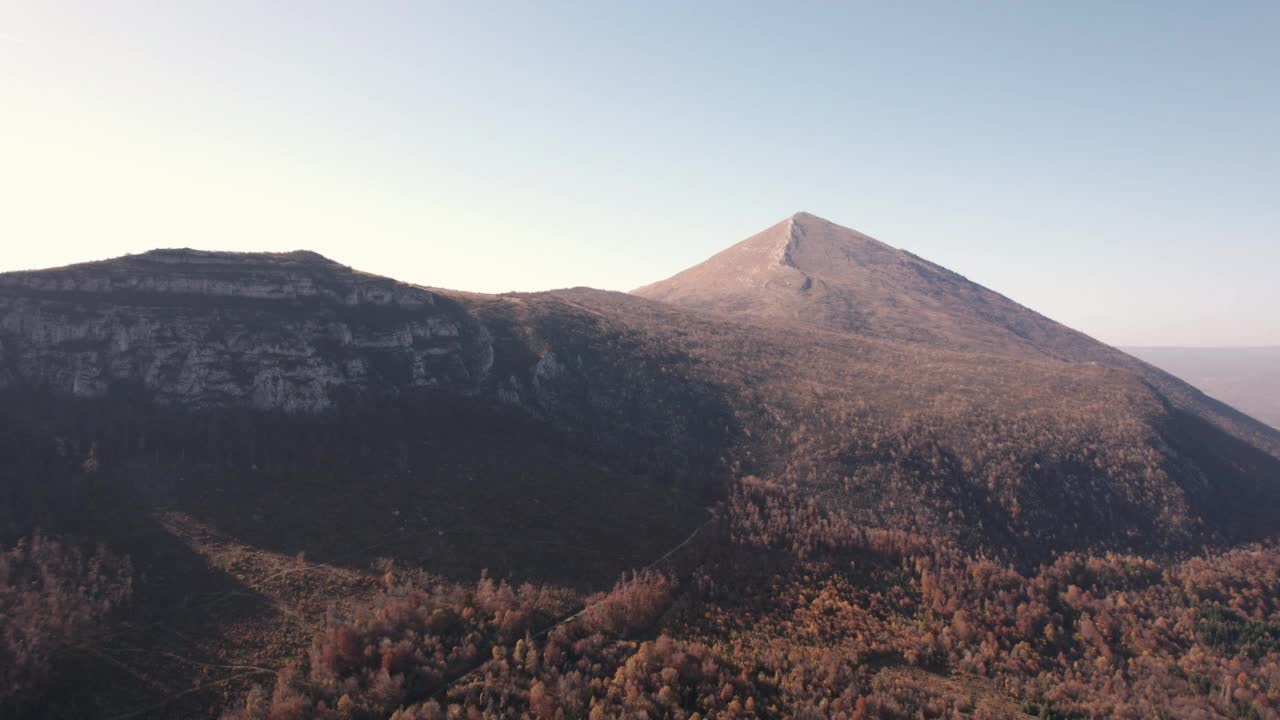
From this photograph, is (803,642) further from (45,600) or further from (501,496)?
(45,600)

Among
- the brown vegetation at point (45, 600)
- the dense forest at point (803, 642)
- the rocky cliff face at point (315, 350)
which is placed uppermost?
the rocky cliff face at point (315, 350)

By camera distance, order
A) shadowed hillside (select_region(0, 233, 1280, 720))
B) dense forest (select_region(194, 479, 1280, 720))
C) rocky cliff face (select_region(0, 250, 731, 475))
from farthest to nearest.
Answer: rocky cliff face (select_region(0, 250, 731, 475))
shadowed hillside (select_region(0, 233, 1280, 720))
dense forest (select_region(194, 479, 1280, 720))

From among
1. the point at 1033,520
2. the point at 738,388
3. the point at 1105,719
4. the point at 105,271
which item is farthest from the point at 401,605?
the point at 1033,520

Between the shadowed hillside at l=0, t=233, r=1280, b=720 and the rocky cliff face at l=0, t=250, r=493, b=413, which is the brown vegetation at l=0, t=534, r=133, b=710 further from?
the rocky cliff face at l=0, t=250, r=493, b=413

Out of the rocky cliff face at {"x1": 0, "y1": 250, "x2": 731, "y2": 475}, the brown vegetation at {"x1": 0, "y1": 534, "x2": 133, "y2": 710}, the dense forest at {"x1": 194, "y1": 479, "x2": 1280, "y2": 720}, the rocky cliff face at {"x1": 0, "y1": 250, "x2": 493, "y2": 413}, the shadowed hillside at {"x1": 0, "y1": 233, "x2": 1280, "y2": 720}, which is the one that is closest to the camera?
the brown vegetation at {"x1": 0, "y1": 534, "x2": 133, "y2": 710}

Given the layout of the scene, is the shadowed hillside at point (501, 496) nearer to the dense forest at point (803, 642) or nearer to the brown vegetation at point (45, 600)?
the dense forest at point (803, 642)

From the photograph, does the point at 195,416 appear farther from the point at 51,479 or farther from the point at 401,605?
the point at 401,605

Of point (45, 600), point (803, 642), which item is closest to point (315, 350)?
point (45, 600)

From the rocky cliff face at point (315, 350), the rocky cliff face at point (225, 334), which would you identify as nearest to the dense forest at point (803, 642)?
the rocky cliff face at point (315, 350)

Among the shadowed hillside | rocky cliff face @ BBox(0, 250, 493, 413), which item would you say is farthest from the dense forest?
rocky cliff face @ BBox(0, 250, 493, 413)

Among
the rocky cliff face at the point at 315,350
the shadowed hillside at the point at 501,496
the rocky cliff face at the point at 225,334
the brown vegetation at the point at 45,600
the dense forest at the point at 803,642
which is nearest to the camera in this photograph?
the brown vegetation at the point at 45,600

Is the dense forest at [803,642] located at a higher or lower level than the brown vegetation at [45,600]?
lower
